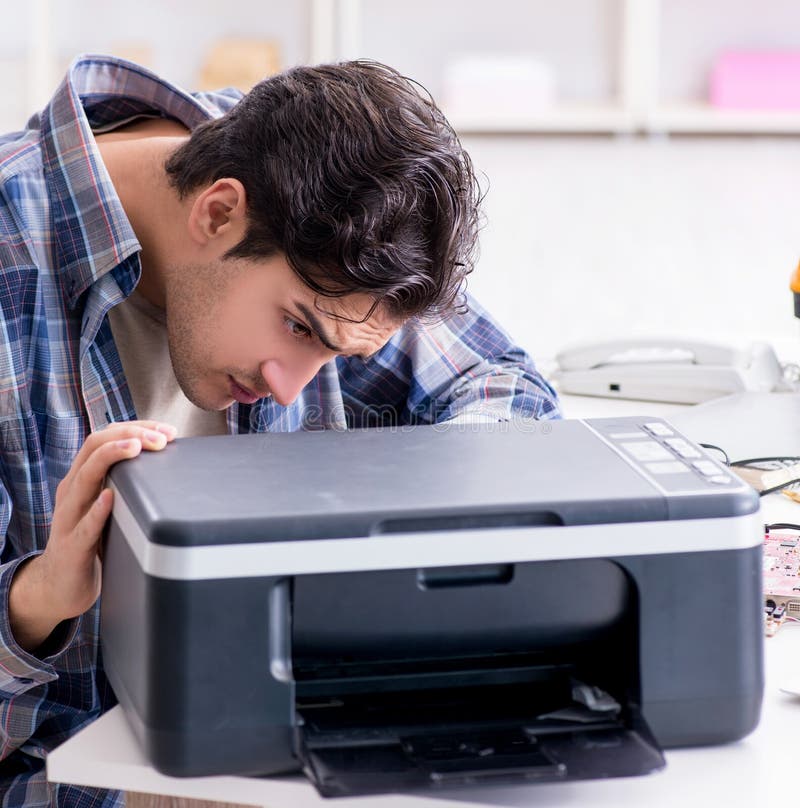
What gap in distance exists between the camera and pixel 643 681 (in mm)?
761


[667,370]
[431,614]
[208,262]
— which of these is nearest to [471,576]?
[431,614]

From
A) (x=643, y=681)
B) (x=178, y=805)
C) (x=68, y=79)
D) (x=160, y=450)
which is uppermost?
(x=68, y=79)

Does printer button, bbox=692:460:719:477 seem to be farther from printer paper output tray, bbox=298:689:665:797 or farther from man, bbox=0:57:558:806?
man, bbox=0:57:558:806

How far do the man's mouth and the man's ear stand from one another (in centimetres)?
14

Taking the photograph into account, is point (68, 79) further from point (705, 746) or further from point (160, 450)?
point (705, 746)

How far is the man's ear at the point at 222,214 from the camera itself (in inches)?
46.9

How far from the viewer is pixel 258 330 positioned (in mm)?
1158

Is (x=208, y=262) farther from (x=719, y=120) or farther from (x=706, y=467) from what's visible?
(x=719, y=120)

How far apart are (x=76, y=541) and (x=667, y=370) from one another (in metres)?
1.19

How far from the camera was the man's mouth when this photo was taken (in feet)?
3.99

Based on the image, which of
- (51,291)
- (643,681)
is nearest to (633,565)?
(643,681)

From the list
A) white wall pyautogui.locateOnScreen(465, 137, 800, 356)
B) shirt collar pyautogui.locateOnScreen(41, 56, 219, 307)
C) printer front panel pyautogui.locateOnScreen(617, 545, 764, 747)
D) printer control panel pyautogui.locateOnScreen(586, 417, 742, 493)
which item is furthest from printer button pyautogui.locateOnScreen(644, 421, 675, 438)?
white wall pyautogui.locateOnScreen(465, 137, 800, 356)

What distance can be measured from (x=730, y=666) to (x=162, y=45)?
251cm

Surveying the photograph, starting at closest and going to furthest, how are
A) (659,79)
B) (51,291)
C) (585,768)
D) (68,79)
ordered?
(585,768) < (51,291) < (68,79) < (659,79)
